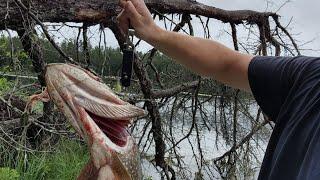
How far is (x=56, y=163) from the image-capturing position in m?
5.99

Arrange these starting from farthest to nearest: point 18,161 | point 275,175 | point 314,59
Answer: point 18,161 < point 314,59 < point 275,175

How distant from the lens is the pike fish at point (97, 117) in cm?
175

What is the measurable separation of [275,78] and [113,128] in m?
0.66

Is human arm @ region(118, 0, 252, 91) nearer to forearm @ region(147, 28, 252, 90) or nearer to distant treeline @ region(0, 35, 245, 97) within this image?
forearm @ region(147, 28, 252, 90)

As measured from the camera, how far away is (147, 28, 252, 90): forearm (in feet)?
7.73

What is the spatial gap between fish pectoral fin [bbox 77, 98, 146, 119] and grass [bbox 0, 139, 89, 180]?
3.58 m

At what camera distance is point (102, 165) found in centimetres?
175

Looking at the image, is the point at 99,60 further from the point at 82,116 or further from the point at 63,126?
the point at 82,116

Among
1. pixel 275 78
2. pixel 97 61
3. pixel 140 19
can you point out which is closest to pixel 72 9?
pixel 97 61

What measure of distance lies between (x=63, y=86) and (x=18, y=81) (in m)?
2.50

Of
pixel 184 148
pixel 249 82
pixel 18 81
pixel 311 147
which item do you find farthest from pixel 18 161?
pixel 311 147

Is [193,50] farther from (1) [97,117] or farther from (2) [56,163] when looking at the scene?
(2) [56,163]

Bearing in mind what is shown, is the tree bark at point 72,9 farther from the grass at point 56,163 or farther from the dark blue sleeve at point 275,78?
the dark blue sleeve at point 275,78

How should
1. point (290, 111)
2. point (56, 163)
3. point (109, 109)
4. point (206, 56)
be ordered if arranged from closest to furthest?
point (109, 109)
point (290, 111)
point (206, 56)
point (56, 163)
